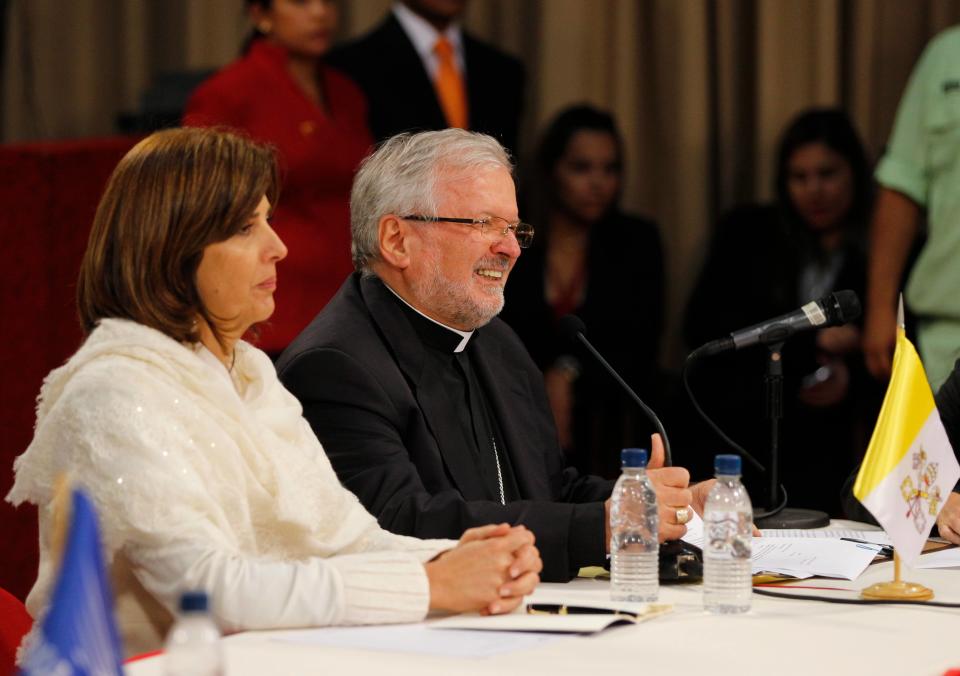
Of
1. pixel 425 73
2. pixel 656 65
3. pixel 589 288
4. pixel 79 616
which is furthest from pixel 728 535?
pixel 656 65

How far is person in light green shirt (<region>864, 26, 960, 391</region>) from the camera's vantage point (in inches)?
162

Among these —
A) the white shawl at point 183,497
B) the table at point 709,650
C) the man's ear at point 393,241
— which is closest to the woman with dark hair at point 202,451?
the white shawl at point 183,497

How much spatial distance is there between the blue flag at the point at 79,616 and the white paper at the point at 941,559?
1707 mm

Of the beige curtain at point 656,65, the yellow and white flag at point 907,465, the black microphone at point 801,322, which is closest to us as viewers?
the yellow and white flag at point 907,465

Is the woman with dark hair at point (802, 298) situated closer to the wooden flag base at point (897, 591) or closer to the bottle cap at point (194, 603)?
the wooden flag base at point (897, 591)

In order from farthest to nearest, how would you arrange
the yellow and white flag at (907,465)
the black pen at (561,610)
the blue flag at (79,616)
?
the yellow and white flag at (907,465), the black pen at (561,610), the blue flag at (79,616)

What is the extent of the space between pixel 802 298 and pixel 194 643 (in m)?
3.87

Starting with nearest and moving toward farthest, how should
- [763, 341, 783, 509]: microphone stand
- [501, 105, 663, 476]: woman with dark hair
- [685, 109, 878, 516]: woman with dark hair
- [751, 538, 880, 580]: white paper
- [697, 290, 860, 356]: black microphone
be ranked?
[751, 538, 880, 580]: white paper, [697, 290, 860, 356]: black microphone, [763, 341, 783, 509]: microphone stand, [685, 109, 878, 516]: woman with dark hair, [501, 105, 663, 476]: woman with dark hair

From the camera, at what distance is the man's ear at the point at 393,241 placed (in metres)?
2.96

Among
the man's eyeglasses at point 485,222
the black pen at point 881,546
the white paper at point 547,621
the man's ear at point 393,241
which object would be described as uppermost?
the man's eyeglasses at point 485,222

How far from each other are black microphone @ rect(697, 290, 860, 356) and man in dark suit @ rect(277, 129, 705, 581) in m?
0.33

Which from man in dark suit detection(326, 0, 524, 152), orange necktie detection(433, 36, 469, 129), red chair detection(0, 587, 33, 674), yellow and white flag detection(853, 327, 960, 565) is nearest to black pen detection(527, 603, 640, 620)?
yellow and white flag detection(853, 327, 960, 565)

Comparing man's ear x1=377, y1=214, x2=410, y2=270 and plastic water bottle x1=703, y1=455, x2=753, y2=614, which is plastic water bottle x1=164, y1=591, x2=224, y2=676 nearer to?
plastic water bottle x1=703, y1=455, x2=753, y2=614

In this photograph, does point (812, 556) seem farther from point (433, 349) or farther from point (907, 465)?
point (433, 349)
